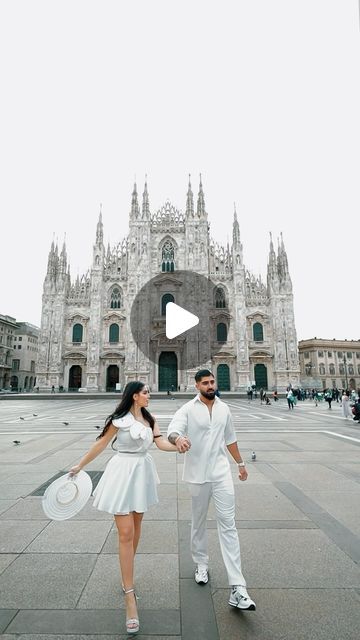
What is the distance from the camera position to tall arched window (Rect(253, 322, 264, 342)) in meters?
41.1

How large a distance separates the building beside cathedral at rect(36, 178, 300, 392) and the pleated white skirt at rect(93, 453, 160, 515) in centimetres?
3590

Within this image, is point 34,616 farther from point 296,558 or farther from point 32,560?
point 296,558

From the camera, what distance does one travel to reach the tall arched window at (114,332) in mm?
41031

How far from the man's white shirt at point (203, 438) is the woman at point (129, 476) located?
0.70ft

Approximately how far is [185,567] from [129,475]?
120 centimetres

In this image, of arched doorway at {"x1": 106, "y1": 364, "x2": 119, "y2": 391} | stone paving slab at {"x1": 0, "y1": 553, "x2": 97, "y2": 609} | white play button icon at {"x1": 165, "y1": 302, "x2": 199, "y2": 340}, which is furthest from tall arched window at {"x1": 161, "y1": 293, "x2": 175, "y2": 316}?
stone paving slab at {"x1": 0, "y1": 553, "x2": 97, "y2": 609}

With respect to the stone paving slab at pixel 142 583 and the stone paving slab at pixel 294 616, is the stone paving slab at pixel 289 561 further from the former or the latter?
the stone paving slab at pixel 142 583

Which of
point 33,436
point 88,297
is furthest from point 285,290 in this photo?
point 33,436

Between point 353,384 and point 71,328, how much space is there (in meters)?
53.6

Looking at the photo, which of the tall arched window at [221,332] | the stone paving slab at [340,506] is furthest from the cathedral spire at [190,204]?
the stone paving slab at [340,506]

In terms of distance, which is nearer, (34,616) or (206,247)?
(34,616)

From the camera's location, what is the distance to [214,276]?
137 ft

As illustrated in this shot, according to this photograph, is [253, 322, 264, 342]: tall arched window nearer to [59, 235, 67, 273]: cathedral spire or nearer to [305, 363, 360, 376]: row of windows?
[59, 235, 67, 273]: cathedral spire

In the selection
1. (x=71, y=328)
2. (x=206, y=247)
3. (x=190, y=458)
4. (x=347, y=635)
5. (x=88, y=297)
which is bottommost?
(x=347, y=635)
